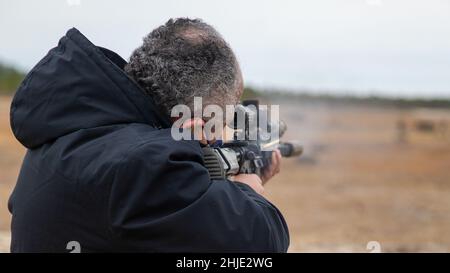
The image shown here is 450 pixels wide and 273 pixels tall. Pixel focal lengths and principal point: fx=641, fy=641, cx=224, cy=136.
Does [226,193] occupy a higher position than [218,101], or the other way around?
[218,101]

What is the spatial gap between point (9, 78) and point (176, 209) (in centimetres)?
3683

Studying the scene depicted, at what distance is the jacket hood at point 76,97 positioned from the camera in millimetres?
1726

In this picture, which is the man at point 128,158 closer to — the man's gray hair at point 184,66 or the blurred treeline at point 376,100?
the man's gray hair at point 184,66

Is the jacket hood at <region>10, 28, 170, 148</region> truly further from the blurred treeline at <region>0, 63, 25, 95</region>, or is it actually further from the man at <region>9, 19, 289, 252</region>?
the blurred treeline at <region>0, 63, 25, 95</region>

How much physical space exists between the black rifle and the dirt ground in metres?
1.70

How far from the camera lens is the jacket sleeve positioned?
5.24 feet

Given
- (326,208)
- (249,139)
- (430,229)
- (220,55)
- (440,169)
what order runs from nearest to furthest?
(220,55) → (249,139) → (430,229) → (326,208) → (440,169)

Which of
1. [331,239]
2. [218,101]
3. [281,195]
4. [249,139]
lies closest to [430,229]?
[331,239]

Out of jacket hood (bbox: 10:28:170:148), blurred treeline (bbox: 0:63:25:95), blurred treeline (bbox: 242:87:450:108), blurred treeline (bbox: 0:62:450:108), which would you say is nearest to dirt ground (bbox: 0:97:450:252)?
jacket hood (bbox: 10:28:170:148)

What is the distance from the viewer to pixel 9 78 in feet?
119

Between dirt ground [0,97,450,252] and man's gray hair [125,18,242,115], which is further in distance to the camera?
dirt ground [0,97,450,252]

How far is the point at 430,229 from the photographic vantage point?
32.0ft
